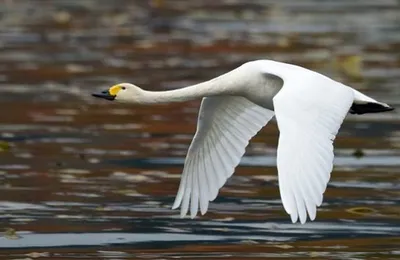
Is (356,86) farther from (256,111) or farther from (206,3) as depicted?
(206,3)

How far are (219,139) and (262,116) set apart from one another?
0.45 m

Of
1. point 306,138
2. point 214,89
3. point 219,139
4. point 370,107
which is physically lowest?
point 306,138

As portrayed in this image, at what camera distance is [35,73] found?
2420cm

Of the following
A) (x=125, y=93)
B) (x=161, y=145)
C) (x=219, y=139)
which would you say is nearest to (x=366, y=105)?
(x=219, y=139)

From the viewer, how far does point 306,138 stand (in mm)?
10789

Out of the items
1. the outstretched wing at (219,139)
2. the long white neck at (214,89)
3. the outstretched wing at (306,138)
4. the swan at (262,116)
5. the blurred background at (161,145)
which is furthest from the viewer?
the outstretched wing at (219,139)

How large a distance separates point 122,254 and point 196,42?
658 inches

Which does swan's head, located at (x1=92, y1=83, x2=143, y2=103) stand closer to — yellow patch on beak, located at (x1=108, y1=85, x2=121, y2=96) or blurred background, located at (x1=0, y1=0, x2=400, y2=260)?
yellow patch on beak, located at (x1=108, y1=85, x2=121, y2=96)

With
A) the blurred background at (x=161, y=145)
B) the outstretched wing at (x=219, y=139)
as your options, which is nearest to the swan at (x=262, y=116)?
the outstretched wing at (x=219, y=139)

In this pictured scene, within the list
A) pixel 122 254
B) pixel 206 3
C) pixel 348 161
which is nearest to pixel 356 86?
pixel 348 161

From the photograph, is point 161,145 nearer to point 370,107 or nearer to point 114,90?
point 114,90

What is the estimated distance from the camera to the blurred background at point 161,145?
1279 centimetres

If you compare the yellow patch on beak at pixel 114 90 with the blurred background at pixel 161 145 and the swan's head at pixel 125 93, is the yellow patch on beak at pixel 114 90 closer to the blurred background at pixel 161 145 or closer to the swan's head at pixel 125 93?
the swan's head at pixel 125 93

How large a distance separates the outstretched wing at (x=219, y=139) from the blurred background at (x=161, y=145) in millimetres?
418
